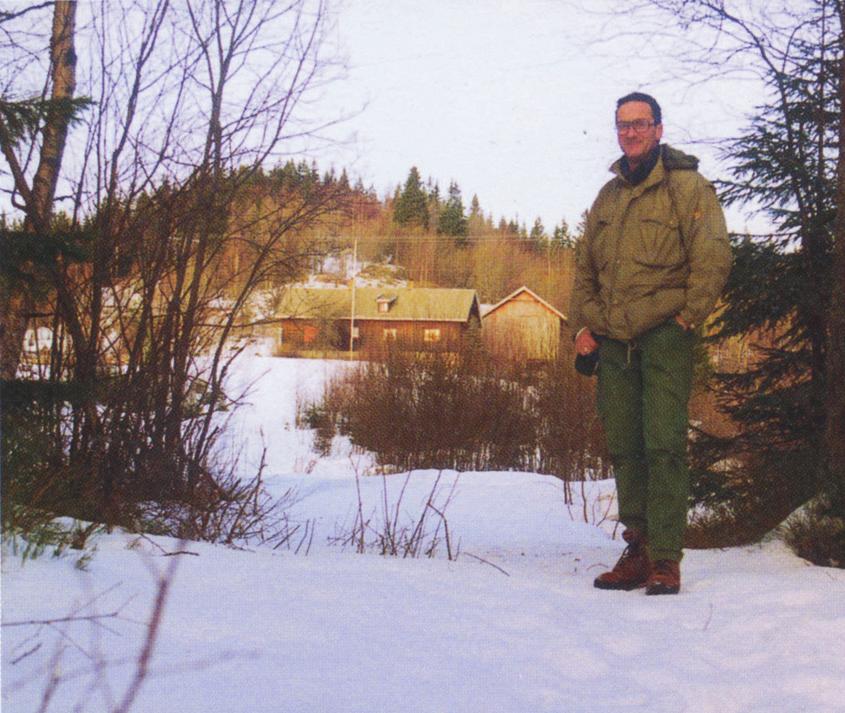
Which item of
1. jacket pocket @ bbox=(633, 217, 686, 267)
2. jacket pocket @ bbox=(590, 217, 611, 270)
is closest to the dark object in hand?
jacket pocket @ bbox=(590, 217, 611, 270)

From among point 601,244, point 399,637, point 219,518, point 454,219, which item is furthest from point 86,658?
point 454,219

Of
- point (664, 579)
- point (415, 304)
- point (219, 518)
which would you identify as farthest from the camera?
point (415, 304)

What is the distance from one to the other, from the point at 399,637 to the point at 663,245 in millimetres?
1993

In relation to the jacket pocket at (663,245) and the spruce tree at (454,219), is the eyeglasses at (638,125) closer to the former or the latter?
the jacket pocket at (663,245)

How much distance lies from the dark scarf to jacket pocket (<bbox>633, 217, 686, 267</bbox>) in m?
0.19

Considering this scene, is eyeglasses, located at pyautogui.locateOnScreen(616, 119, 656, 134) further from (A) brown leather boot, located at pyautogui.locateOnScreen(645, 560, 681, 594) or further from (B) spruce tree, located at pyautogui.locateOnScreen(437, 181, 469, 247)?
(B) spruce tree, located at pyautogui.locateOnScreen(437, 181, 469, 247)

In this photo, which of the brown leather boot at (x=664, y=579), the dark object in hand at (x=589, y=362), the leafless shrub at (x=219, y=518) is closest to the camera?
the brown leather boot at (x=664, y=579)

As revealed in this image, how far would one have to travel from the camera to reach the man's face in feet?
11.2

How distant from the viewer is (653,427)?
3.34 meters

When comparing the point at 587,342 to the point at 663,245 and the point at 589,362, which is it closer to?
the point at 589,362

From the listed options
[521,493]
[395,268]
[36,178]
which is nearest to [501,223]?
[395,268]

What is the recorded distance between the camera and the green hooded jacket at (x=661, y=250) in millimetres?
3256

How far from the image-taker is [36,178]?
4410 mm

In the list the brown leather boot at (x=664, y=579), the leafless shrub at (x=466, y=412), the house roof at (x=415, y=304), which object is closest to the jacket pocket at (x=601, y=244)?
the brown leather boot at (x=664, y=579)
